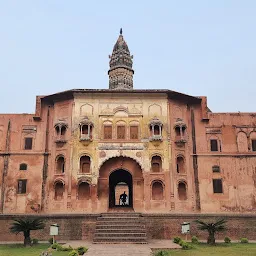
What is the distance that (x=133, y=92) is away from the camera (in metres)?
28.4

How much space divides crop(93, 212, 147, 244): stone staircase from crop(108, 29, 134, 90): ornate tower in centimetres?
2111

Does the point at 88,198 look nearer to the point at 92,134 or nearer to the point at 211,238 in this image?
the point at 92,134

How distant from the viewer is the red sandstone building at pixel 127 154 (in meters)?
26.6

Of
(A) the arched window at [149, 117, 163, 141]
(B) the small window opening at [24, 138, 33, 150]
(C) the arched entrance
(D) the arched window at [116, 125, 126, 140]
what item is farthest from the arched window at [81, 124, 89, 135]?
(A) the arched window at [149, 117, 163, 141]

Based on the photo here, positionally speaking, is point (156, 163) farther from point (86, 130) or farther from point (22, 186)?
point (22, 186)

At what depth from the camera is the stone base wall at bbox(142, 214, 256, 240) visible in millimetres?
24344

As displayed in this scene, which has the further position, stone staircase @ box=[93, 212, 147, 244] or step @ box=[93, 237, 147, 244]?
stone staircase @ box=[93, 212, 147, 244]

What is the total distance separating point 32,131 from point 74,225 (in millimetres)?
9725

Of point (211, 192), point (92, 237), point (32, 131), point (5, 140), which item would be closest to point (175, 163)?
point (211, 192)

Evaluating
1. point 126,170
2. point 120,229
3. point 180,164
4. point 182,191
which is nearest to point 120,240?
point 120,229

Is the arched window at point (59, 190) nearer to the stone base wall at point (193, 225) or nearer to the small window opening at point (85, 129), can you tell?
the small window opening at point (85, 129)

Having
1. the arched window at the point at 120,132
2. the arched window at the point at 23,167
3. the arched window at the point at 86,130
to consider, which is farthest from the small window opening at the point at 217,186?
the arched window at the point at 23,167

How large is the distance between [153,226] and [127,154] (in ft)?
20.1

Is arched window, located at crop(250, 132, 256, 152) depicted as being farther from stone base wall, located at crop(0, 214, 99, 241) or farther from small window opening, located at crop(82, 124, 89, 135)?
stone base wall, located at crop(0, 214, 99, 241)
